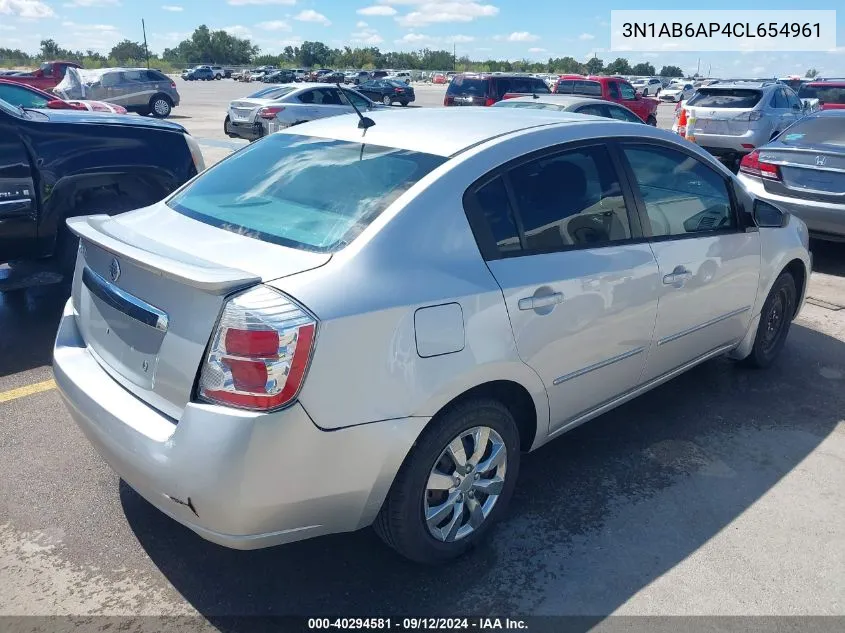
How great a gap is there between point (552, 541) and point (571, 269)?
44.7 inches

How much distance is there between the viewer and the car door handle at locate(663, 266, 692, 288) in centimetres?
353

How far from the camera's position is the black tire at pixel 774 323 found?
4660 mm

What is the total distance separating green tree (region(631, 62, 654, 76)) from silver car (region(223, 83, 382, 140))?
317 feet

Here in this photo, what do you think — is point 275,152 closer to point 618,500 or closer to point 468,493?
point 468,493

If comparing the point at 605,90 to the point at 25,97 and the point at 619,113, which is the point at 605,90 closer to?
the point at 619,113

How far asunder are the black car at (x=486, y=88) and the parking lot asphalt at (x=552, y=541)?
15860 millimetres

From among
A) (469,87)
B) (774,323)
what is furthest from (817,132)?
(469,87)

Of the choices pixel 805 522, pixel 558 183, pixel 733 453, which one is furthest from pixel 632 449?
pixel 558 183

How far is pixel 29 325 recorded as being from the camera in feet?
17.4

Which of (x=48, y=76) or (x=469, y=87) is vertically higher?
(x=48, y=76)

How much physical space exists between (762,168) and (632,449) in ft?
16.3

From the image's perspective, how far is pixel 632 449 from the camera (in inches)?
151

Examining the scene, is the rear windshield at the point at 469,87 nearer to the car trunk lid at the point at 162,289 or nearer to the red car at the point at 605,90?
the red car at the point at 605,90

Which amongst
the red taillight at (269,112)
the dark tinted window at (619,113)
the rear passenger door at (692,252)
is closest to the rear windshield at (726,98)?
the dark tinted window at (619,113)
